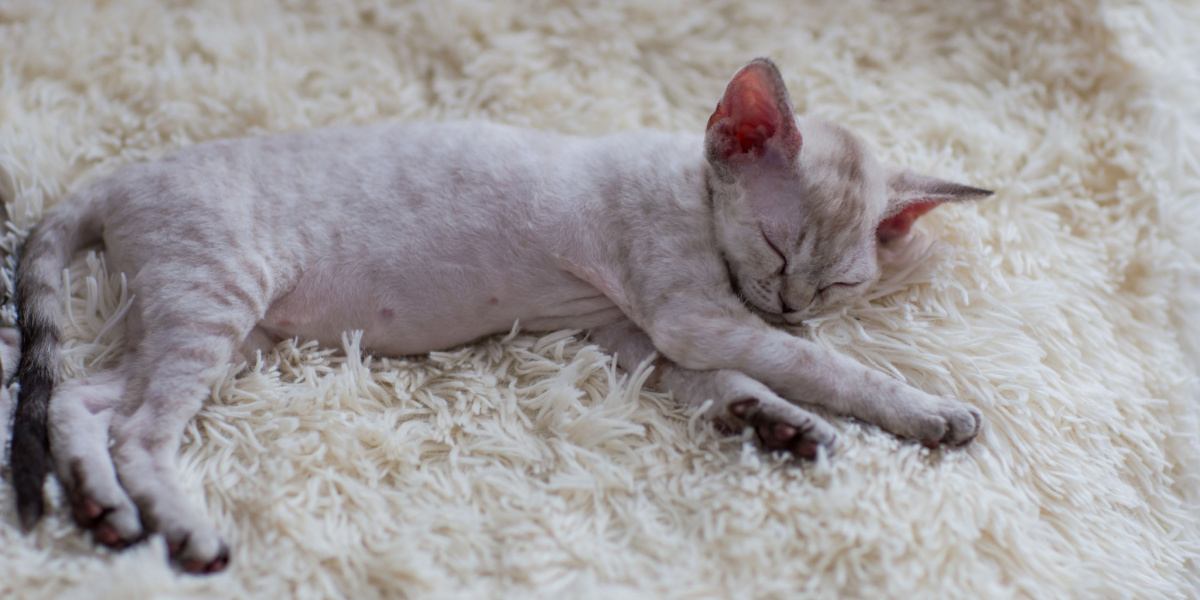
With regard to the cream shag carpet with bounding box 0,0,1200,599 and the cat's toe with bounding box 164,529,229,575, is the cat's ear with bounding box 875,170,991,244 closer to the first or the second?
the cream shag carpet with bounding box 0,0,1200,599

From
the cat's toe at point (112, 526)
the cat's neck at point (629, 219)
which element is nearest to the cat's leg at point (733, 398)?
the cat's neck at point (629, 219)

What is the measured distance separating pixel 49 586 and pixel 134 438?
0.27 metres

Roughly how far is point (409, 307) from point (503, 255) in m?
0.20

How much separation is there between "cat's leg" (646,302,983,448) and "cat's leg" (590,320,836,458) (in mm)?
36

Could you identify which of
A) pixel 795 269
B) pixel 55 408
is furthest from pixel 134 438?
pixel 795 269

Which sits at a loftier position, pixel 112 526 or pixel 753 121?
pixel 753 121

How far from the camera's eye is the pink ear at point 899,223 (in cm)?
183

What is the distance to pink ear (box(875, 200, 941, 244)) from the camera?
6.02ft

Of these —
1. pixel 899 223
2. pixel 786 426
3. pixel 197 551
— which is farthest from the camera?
pixel 899 223

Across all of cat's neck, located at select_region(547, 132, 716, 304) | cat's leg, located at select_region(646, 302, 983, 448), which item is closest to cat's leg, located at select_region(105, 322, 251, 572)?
cat's neck, located at select_region(547, 132, 716, 304)

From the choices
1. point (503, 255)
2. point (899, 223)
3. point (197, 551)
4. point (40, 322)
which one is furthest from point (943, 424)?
point (40, 322)

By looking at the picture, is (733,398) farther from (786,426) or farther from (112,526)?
(112,526)

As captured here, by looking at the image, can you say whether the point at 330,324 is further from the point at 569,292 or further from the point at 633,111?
the point at 633,111

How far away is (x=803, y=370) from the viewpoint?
1630 millimetres
